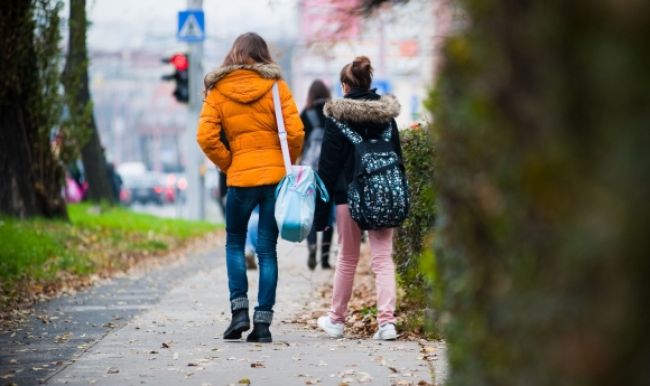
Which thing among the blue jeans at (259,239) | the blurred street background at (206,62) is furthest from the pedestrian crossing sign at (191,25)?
the blue jeans at (259,239)

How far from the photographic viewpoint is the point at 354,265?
8.11m

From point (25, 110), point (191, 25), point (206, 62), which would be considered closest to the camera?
point (25, 110)

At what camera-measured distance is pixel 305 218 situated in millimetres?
7707

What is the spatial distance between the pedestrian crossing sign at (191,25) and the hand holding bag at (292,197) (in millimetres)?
13543

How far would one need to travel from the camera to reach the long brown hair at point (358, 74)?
26.2 ft

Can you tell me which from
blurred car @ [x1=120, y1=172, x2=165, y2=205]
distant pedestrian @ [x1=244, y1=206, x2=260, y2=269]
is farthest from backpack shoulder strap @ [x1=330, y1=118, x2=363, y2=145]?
blurred car @ [x1=120, y1=172, x2=165, y2=205]

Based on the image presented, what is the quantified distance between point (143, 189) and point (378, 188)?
5545 centimetres

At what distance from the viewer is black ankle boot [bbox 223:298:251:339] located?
25.4 ft

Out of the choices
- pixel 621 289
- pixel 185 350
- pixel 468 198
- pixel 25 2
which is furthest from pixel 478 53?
pixel 25 2

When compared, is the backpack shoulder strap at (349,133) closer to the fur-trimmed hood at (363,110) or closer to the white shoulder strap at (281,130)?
the fur-trimmed hood at (363,110)

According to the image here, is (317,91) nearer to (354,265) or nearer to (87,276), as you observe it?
(87,276)

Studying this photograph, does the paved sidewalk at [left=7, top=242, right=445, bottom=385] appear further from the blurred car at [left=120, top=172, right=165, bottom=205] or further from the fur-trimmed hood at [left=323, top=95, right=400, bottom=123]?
the blurred car at [left=120, top=172, right=165, bottom=205]

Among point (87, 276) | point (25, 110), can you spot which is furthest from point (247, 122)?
point (25, 110)

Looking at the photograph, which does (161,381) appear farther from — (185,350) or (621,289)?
(621,289)
